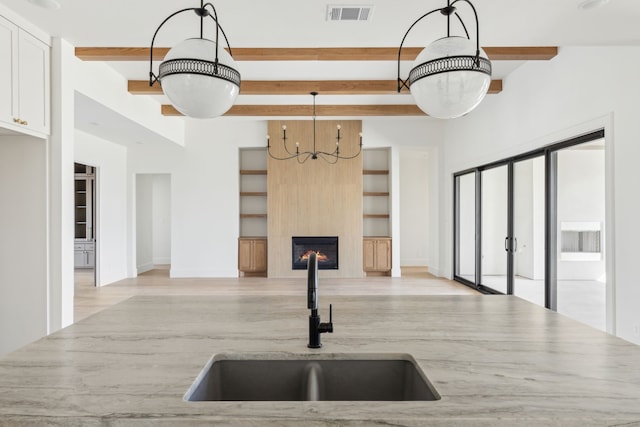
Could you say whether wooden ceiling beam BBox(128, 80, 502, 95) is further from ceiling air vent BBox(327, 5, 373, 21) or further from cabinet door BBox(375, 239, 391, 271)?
cabinet door BBox(375, 239, 391, 271)

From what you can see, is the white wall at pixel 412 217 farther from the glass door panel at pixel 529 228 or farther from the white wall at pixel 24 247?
the white wall at pixel 24 247

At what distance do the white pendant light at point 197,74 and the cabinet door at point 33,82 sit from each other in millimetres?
2425

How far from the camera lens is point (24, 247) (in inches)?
132

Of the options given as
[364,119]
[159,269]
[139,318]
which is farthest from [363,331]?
[159,269]

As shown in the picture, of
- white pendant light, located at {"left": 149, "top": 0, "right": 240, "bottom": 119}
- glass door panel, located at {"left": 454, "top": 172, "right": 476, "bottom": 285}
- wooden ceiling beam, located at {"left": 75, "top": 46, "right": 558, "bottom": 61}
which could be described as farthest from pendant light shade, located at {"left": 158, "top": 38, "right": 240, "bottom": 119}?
glass door panel, located at {"left": 454, "top": 172, "right": 476, "bottom": 285}

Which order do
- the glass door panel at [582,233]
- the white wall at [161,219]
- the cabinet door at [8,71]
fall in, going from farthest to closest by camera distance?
the white wall at [161,219] → the glass door panel at [582,233] → the cabinet door at [8,71]

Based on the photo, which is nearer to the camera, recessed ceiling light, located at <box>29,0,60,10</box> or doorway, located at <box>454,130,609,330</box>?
recessed ceiling light, located at <box>29,0,60,10</box>

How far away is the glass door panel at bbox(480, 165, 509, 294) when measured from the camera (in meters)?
5.64

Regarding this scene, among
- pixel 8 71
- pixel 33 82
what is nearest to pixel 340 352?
pixel 8 71

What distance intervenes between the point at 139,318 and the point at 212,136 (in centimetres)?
642

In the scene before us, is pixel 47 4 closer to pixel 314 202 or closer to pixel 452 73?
pixel 452 73

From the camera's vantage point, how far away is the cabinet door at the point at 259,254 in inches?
299

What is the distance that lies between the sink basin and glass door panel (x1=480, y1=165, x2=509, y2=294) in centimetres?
481

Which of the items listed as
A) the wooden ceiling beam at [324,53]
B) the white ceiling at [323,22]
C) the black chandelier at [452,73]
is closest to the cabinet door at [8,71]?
the white ceiling at [323,22]
